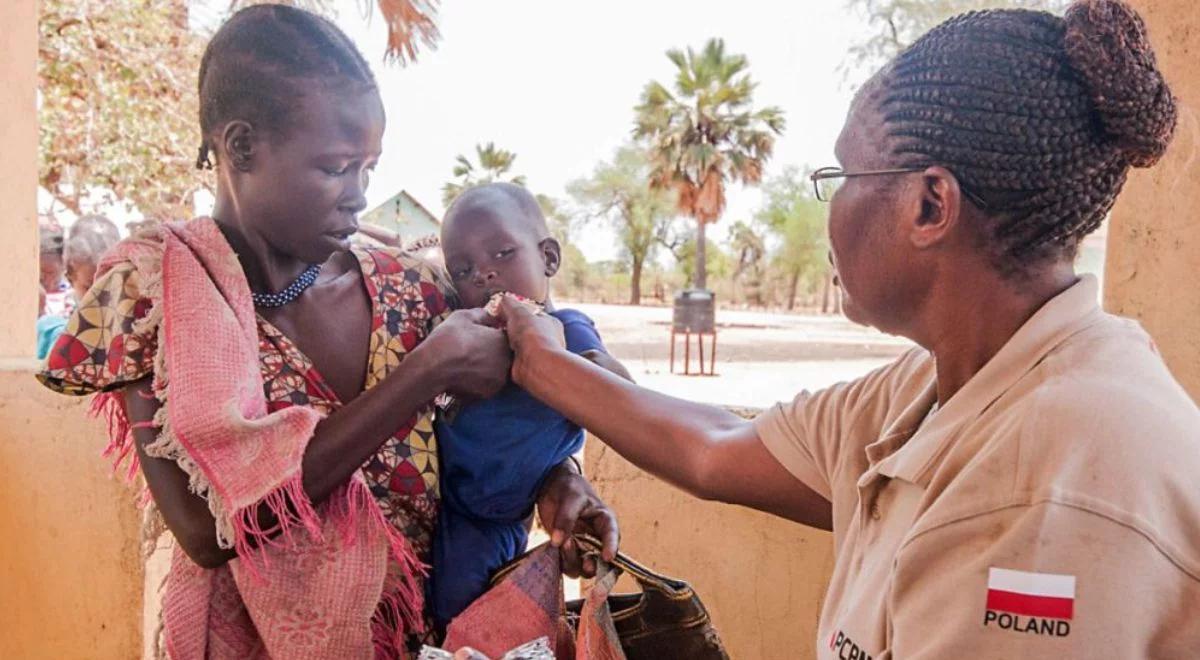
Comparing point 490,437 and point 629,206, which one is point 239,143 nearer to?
point 490,437

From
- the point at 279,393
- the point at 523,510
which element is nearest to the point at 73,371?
the point at 279,393

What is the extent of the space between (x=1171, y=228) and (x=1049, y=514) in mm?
1710

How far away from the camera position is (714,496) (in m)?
1.90

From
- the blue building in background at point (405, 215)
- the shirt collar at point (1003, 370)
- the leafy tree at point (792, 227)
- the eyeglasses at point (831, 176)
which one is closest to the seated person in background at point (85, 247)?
the eyeglasses at point (831, 176)

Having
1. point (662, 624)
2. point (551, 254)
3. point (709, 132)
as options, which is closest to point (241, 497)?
point (662, 624)

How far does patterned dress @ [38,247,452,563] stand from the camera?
4.93ft

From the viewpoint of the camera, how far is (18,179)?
3.55 meters

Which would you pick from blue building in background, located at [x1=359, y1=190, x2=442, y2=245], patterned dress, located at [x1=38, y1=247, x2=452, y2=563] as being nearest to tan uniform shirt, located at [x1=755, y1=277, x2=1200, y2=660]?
patterned dress, located at [x1=38, y1=247, x2=452, y2=563]

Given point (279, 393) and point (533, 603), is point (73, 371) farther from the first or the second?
point (533, 603)

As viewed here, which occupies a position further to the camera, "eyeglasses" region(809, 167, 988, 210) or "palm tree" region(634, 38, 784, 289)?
"palm tree" region(634, 38, 784, 289)

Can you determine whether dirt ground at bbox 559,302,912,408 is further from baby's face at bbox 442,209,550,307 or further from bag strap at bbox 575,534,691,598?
bag strap at bbox 575,534,691,598

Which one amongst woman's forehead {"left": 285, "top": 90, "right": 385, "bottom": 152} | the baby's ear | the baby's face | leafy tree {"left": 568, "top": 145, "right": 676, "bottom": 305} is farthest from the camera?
leafy tree {"left": 568, "top": 145, "right": 676, "bottom": 305}

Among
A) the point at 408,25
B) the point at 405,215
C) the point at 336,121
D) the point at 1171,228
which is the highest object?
the point at 408,25

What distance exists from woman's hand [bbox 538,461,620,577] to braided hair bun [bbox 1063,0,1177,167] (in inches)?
41.2
